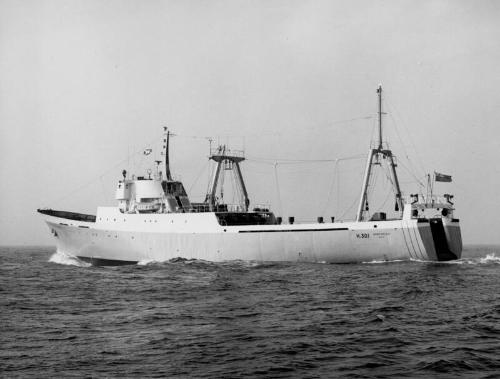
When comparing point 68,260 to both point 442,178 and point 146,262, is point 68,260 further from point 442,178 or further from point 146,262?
point 442,178

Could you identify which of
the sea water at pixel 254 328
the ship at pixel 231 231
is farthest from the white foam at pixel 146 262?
the sea water at pixel 254 328

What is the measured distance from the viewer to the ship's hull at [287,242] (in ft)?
121

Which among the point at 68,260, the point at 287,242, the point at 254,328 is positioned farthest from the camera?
the point at 68,260

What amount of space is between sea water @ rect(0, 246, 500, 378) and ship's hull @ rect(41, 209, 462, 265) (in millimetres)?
8953

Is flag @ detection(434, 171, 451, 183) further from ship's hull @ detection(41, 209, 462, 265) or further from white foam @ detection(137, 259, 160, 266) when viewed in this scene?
white foam @ detection(137, 259, 160, 266)

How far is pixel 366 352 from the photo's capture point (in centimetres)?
1241

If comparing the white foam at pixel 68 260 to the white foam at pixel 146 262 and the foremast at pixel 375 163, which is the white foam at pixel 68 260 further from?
the foremast at pixel 375 163

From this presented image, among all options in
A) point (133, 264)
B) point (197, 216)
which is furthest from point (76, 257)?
point (197, 216)

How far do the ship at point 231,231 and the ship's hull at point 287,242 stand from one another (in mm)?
68

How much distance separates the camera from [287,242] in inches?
1537

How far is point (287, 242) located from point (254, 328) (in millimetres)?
24181

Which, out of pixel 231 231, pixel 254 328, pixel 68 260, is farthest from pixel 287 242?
pixel 254 328

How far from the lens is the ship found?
3722cm

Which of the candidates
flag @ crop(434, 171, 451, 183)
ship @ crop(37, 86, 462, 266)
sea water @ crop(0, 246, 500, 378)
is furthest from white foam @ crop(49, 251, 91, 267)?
flag @ crop(434, 171, 451, 183)
